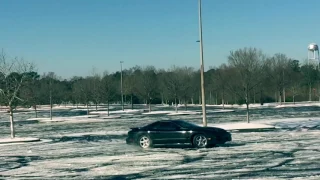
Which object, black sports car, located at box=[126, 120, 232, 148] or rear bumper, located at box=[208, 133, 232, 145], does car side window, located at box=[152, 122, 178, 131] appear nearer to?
black sports car, located at box=[126, 120, 232, 148]

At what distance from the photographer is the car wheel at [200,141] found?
63.0 ft

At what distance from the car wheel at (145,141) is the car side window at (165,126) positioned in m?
0.60

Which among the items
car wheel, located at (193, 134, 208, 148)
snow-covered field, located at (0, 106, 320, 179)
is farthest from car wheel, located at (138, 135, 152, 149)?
car wheel, located at (193, 134, 208, 148)

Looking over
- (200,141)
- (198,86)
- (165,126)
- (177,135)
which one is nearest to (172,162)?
(200,141)

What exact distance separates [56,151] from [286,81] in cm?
7014

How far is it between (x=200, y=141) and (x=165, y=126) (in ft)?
5.75

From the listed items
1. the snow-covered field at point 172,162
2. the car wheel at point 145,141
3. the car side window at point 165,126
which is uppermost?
the car side window at point 165,126

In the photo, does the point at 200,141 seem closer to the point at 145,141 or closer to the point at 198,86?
the point at 145,141

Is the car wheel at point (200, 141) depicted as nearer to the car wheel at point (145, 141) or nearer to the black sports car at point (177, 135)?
the black sports car at point (177, 135)

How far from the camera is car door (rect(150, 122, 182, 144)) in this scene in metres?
19.7

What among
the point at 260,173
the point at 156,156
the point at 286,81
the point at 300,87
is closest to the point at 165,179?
the point at 260,173

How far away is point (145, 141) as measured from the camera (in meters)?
19.9

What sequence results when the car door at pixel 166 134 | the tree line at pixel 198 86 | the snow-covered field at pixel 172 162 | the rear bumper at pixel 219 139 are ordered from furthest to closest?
the tree line at pixel 198 86 < the car door at pixel 166 134 < the rear bumper at pixel 219 139 < the snow-covered field at pixel 172 162

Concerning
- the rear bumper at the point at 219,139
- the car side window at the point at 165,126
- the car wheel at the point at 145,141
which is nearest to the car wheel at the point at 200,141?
the rear bumper at the point at 219,139
